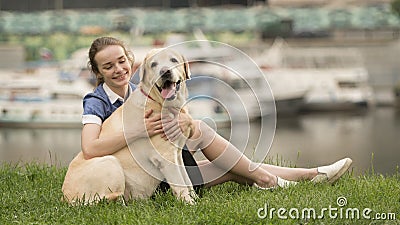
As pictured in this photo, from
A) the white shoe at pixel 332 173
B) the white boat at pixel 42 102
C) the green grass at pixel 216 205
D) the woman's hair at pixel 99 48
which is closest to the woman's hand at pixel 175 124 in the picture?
the green grass at pixel 216 205

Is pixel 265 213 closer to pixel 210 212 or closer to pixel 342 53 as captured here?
pixel 210 212

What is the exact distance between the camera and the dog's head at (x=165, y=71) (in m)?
3.96

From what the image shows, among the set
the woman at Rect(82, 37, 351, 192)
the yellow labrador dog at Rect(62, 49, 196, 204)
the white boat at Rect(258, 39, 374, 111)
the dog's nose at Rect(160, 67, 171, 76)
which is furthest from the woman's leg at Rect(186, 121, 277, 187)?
the white boat at Rect(258, 39, 374, 111)

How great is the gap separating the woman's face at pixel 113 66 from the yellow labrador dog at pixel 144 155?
0.20m

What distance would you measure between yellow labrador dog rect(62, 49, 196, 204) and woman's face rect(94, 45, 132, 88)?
196 millimetres

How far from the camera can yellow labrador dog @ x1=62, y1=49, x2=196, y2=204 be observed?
13.1ft

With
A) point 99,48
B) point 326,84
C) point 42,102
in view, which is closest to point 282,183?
point 99,48

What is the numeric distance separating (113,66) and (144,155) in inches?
20.8

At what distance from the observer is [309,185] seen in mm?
4496

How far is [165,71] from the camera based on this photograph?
3.96 metres

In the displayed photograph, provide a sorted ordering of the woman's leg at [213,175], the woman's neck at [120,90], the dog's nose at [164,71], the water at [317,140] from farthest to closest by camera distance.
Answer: the water at [317,140] → the woman's leg at [213,175] → the woman's neck at [120,90] → the dog's nose at [164,71]

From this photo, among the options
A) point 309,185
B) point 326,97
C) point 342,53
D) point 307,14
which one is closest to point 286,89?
point 326,97

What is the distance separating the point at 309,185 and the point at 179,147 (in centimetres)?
84

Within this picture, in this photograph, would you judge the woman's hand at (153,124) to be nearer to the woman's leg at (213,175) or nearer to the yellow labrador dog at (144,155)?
the yellow labrador dog at (144,155)
